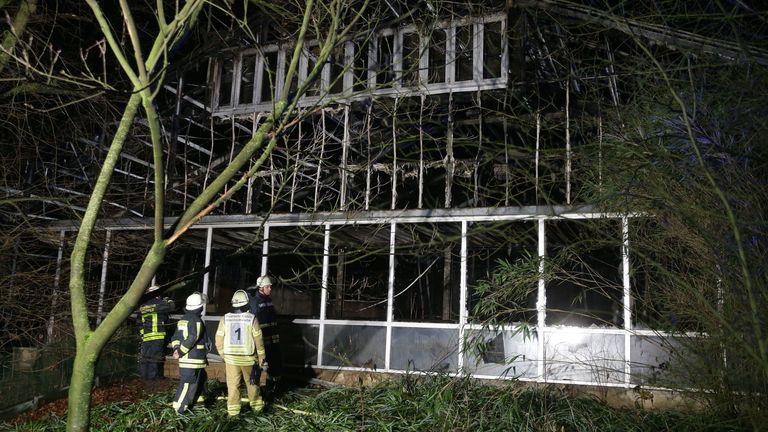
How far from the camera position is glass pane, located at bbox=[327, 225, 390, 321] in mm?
9854

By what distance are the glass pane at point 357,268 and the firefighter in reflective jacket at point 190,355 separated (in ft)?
6.43

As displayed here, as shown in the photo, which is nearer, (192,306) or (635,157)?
(635,157)

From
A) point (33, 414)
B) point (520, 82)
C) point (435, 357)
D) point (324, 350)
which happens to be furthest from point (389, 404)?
point (520, 82)

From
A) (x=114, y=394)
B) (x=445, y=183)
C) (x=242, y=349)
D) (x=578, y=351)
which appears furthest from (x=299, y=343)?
(x=578, y=351)

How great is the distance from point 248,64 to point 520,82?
549 centimetres

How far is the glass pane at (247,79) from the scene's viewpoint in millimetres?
13414

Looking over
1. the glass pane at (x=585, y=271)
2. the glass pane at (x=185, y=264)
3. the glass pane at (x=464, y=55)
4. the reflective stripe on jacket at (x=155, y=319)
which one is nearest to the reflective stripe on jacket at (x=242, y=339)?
the reflective stripe on jacket at (x=155, y=319)

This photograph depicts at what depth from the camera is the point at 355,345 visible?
1085cm

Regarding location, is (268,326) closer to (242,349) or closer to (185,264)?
(242,349)

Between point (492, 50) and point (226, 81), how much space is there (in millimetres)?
5331

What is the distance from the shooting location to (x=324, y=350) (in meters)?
11.0

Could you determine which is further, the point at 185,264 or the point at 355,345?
the point at 185,264

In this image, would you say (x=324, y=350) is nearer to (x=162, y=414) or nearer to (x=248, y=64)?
(x=162, y=414)

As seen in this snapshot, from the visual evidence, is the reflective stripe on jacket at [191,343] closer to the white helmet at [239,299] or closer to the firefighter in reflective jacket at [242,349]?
the firefighter in reflective jacket at [242,349]
